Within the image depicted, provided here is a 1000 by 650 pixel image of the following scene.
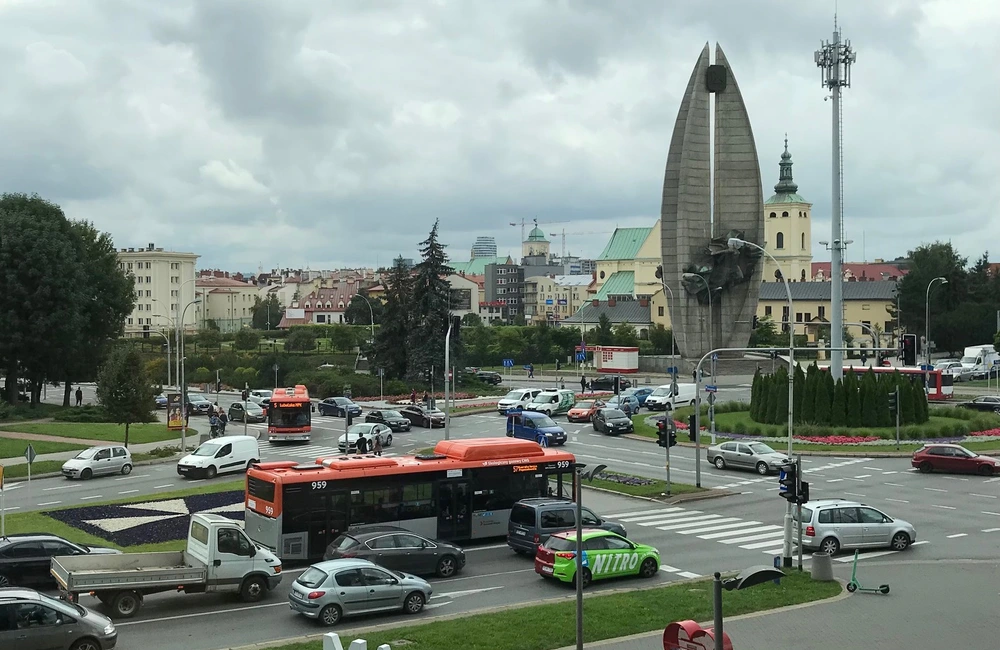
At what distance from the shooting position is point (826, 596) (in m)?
21.8

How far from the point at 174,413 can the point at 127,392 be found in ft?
21.0

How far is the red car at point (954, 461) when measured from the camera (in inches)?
1553

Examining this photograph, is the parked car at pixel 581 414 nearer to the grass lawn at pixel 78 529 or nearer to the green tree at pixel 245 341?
the grass lawn at pixel 78 529

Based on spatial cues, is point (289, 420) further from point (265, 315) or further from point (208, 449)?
point (265, 315)

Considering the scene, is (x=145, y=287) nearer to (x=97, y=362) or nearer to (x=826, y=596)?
(x=97, y=362)

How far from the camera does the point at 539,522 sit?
25844 millimetres

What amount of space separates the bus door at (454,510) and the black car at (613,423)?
87.9ft

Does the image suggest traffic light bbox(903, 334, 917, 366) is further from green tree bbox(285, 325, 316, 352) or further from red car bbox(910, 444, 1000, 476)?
green tree bbox(285, 325, 316, 352)

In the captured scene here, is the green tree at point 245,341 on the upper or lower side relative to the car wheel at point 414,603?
upper

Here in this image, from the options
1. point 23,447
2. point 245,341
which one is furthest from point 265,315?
point 23,447

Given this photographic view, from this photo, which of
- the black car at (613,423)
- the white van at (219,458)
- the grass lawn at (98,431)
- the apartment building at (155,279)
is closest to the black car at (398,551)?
the white van at (219,458)

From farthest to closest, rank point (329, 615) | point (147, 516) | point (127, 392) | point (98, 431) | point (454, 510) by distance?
point (98, 431) → point (127, 392) → point (147, 516) → point (454, 510) → point (329, 615)

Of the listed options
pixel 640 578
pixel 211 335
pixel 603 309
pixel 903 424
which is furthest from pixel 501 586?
pixel 603 309

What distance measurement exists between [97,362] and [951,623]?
61833 millimetres
